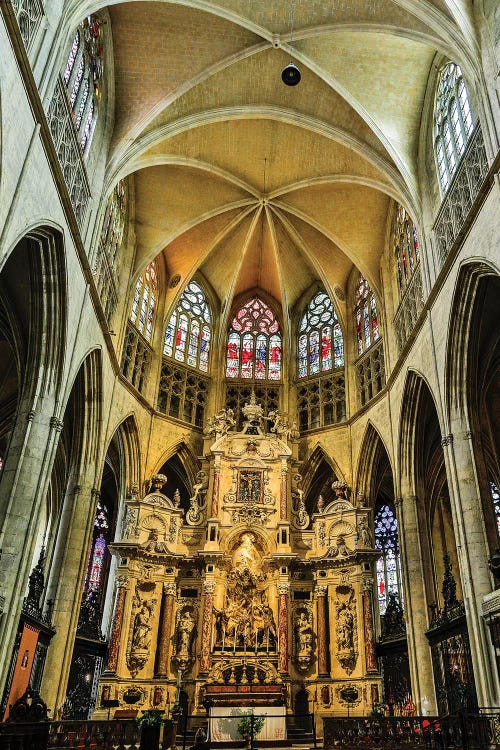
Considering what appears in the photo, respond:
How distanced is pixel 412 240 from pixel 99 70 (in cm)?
1214

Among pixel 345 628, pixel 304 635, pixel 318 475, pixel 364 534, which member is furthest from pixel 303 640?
pixel 318 475

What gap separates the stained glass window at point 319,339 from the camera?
1155 inches

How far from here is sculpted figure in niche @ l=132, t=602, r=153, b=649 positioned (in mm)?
21609

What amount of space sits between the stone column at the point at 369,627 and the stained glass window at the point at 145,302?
44.2 ft

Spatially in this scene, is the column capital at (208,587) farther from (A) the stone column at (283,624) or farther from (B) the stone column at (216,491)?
(B) the stone column at (216,491)

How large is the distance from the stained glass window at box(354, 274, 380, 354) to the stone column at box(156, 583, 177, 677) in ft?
41.6

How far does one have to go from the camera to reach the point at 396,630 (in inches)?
874

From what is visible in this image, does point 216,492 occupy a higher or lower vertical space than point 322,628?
higher

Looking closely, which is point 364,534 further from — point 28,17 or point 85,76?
point 28,17

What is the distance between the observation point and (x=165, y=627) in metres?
22.2

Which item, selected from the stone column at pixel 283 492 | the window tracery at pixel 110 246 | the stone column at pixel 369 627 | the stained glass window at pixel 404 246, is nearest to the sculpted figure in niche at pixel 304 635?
the stone column at pixel 369 627

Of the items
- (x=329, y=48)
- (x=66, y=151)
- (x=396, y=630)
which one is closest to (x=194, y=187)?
(x=329, y=48)

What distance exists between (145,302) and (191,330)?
3.32 m

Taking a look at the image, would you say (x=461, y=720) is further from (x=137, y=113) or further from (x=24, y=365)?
(x=137, y=113)
